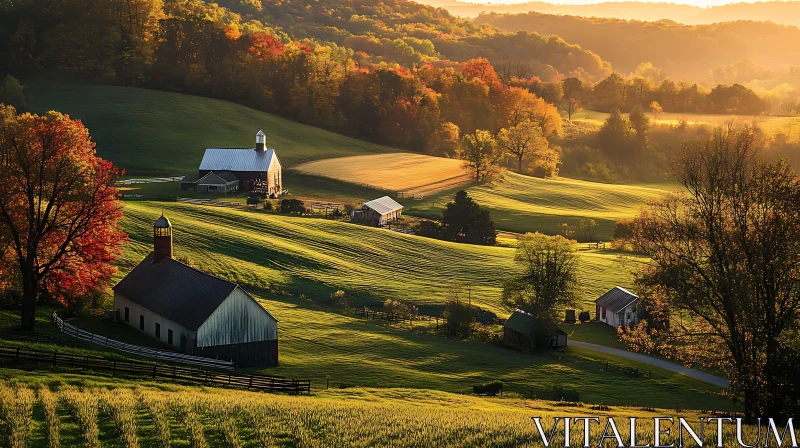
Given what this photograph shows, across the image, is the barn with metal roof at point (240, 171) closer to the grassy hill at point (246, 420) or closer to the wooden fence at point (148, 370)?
the wooden fence at point (148, 370)

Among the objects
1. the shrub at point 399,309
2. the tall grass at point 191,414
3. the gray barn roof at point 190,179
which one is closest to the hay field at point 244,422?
the tall grass at point 191,414

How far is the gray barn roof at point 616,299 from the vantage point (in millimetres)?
71206

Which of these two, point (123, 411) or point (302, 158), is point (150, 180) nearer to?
point (302, 158)

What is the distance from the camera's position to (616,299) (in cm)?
7269

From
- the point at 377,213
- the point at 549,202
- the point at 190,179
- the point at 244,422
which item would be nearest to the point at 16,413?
the point at 244,422

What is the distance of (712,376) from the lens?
5766 cm

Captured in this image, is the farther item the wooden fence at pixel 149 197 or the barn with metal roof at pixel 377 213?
the barn with metal roof at pixel 377 213

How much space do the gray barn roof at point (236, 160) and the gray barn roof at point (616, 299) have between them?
2001 inches

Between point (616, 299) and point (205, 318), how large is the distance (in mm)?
36349

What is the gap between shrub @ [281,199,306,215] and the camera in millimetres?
100156

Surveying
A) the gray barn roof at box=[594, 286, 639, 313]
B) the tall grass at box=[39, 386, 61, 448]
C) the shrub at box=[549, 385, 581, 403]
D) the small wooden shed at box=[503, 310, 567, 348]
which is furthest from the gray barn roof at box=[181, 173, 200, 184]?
the tall grass at box=[39, 386, 61, 448]

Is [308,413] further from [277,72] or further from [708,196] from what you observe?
[277,72]

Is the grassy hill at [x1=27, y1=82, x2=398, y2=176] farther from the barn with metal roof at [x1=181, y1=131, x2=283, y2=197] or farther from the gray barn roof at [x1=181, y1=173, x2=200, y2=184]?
the barn with metal roof at [x1=181, y1=131, x2=283, y2=197]

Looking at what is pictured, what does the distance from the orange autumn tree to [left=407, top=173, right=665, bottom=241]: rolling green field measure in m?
59.5
